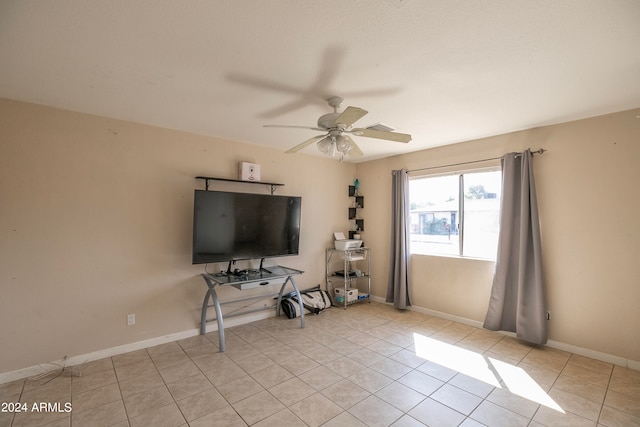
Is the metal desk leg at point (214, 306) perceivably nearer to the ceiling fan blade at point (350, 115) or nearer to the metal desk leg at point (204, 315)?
the metal desk leg at point (204, 315)

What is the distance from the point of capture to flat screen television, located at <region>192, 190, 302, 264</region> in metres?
3.14

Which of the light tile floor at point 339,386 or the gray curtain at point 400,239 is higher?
the gray curtain at point 400,239

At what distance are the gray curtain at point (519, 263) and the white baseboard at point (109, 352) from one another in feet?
10.2

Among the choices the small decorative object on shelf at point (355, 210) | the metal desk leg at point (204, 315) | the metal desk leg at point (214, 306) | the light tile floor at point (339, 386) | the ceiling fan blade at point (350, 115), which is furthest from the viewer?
the small decorative object on shelf at point (355, 210)

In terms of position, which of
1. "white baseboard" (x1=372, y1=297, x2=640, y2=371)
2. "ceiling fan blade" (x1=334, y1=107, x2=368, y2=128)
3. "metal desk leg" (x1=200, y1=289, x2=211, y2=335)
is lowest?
"white baseboard" (x1=372, y1=297, x2=640, y2=371)

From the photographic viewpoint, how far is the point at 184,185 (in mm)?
3309

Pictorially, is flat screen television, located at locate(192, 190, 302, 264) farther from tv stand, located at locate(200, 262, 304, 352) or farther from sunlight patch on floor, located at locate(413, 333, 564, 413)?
sunlight patch on floor, located at locate(413, 333, 564, 413)

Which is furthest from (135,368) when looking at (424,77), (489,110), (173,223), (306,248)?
(489,110)

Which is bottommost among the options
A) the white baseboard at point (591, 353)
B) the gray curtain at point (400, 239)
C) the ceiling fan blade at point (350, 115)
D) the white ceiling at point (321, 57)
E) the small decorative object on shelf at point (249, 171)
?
the white baseboard at point (591, 353)

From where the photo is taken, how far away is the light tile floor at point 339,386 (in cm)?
197

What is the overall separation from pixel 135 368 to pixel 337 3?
3.30m

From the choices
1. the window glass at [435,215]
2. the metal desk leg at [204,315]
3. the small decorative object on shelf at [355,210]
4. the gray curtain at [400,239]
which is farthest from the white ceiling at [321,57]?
the small decorative object on shelf at [355,210]

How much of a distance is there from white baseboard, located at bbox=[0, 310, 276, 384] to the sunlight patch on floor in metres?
2.25

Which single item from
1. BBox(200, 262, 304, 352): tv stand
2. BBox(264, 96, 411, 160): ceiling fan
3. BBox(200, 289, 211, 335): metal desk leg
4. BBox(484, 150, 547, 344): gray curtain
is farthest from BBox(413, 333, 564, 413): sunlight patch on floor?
BBox(200, 289, 211, 335): metal desk leg
